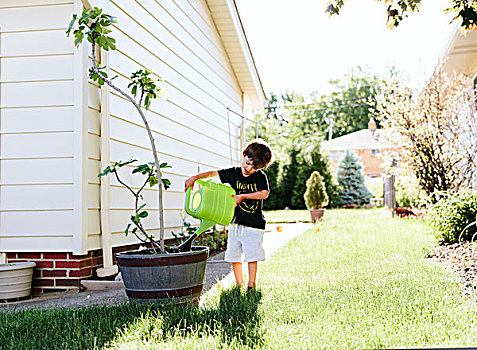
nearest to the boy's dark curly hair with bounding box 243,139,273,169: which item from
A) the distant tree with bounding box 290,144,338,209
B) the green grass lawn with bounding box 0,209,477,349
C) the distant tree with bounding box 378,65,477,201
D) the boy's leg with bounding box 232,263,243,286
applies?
the boy's leg with bounding box 232,263,243,286

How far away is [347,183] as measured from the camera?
85.3 ft

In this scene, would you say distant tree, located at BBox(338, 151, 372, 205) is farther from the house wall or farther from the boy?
the boy

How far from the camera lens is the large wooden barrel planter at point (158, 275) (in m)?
3.38

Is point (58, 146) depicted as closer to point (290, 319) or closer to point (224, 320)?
point (224, 320)

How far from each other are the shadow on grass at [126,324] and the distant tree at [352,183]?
22388mm

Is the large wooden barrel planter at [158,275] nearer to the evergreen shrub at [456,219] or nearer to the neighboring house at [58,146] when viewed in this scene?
the neighboring house at [58,146]

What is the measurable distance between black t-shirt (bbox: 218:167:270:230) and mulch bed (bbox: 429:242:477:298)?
162 centimetres

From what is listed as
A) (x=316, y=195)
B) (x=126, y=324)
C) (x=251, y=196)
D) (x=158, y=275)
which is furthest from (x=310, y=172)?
(x=126, y=324)

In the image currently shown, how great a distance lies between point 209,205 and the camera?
12.1 ft

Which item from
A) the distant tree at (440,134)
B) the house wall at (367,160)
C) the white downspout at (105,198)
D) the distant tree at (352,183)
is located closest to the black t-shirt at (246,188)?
the white downspout at (105,198)

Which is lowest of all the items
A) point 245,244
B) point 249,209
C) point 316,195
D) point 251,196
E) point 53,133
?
point 245,244

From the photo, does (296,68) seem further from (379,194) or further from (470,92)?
(470,92)

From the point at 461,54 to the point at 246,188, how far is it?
710 cm

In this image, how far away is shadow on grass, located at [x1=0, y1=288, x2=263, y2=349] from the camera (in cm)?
279
